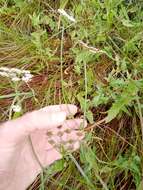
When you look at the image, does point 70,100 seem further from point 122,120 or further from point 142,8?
point 142,8

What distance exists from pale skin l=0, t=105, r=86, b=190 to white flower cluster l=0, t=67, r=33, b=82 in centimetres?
19

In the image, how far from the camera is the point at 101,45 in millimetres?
1768

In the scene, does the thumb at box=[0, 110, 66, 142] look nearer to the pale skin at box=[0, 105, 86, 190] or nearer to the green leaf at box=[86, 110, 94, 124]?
the pale skin at box=[0, 105, 86, 190]

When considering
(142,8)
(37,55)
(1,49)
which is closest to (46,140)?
(37,55)

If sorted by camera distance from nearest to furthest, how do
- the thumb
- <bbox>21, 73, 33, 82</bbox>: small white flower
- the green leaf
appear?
the thumb → the green leaf → <bbox>21, 73, 33, 82</bbox>: small white flower

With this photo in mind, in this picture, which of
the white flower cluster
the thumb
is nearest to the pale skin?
the thumb

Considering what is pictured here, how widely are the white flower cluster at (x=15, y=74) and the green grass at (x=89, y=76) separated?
0.05 m

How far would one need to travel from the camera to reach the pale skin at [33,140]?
1457mm

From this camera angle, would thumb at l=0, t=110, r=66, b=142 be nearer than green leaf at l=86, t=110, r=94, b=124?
A: Yes

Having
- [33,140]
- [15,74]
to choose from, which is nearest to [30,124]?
[33,140]

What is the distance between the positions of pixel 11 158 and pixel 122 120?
39 centimetres

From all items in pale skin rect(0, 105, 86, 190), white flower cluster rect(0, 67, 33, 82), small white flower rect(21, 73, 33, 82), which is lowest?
pale skin rect(0, 105, 86, 190)

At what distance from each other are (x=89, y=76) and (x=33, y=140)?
0.94 feet

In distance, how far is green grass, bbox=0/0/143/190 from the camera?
5.11ft
